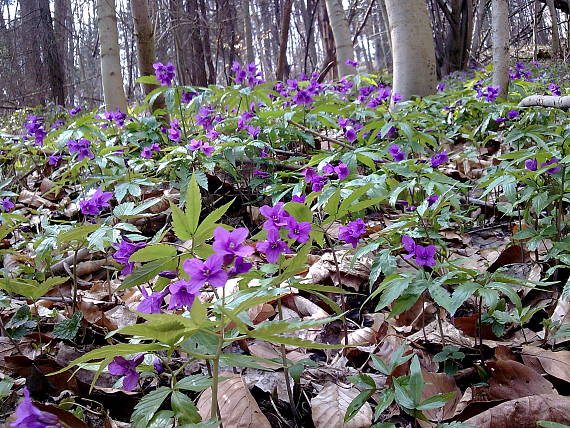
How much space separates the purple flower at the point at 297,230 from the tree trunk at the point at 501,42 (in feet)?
9.49

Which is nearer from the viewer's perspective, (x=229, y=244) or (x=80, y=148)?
(x=229, y=244)

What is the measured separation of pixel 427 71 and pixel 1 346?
405 cm

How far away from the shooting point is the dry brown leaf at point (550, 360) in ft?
4.17

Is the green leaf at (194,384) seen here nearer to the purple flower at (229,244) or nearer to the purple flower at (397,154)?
the purple flower at (229,244)

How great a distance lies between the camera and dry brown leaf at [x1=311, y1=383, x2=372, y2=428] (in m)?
1.20

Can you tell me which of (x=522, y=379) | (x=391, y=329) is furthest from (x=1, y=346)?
(x=522, y=379)

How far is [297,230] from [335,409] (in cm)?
46

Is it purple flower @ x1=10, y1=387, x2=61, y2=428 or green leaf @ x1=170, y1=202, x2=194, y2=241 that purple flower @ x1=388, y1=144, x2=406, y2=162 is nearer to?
green leaf @ x1=170, y1=202, x2=194, y2=241

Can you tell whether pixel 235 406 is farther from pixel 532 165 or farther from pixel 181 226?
pixel 532 165

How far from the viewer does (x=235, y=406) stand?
46.3 inches

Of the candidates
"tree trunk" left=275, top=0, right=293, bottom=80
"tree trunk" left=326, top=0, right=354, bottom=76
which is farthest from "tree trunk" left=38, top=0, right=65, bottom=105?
"tree trunk" left=326, top=0, right=354, bottom=76

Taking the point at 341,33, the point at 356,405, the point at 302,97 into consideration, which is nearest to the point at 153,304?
the point at 356,405

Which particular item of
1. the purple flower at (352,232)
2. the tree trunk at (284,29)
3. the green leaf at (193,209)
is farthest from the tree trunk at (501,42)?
the tree trunk at (284,29)

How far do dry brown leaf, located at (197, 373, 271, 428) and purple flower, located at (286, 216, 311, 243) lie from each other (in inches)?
14.5
